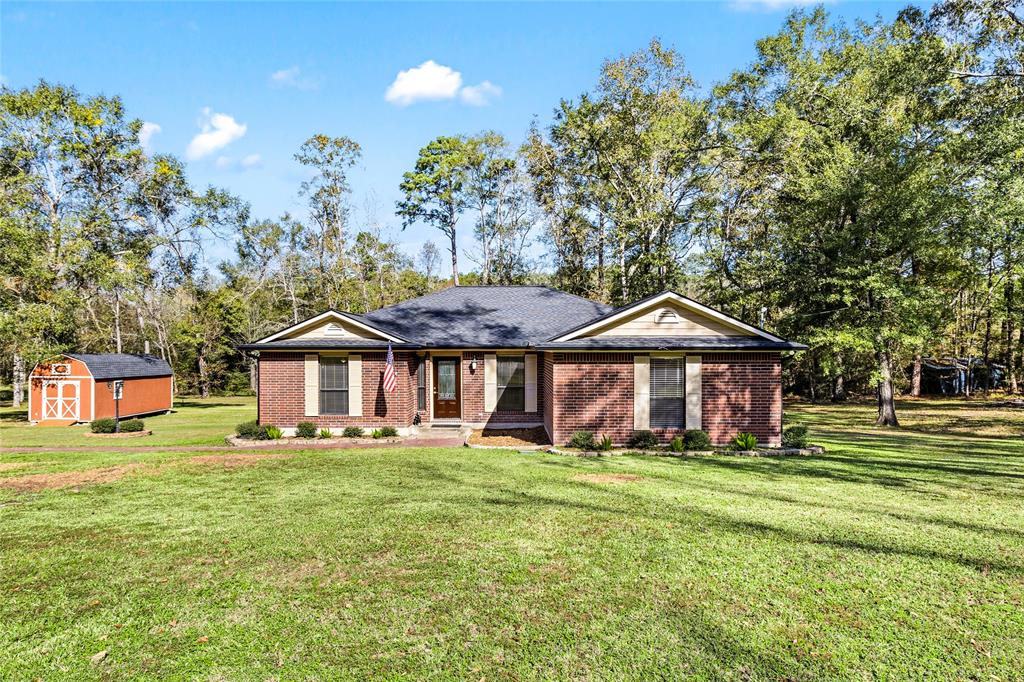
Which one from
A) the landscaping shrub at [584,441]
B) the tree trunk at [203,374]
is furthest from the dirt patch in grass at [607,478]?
the tree trunk at [203,374]

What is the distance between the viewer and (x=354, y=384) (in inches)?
620

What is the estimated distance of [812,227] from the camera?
22.0 metres

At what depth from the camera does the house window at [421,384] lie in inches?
682

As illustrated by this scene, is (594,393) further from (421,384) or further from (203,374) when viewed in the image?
(203,374)

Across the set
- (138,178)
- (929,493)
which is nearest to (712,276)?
(929,493)

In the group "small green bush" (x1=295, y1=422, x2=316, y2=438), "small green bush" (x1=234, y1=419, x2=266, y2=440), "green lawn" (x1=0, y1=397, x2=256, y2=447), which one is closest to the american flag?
"small green bush" (x1=295, y1=422, x2=316, y2=438)

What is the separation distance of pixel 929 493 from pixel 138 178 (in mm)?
38840

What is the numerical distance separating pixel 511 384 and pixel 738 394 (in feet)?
23.0

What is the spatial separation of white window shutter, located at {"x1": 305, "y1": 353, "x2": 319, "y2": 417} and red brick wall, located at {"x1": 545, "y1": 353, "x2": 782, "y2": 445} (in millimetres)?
7262

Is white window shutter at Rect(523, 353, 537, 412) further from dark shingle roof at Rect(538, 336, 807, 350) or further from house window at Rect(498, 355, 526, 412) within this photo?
dark shingle roof at Rect(538, 336, 807, 350)

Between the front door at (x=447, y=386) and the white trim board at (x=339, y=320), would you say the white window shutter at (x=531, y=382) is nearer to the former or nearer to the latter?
the front door at (x=447, y=386)

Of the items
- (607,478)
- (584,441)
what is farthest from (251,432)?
(607,478)

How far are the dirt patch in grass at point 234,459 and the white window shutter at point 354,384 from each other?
10.7 ft

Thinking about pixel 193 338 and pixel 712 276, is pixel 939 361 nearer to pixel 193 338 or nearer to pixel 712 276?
pixel 712 276
